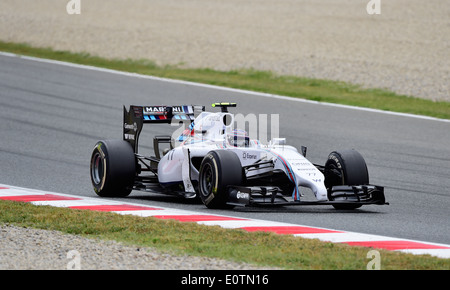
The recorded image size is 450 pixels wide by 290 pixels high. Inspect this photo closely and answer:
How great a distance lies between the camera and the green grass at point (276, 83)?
866 inches

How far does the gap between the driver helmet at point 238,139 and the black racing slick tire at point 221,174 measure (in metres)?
0.99

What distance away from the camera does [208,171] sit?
1053 centimetres

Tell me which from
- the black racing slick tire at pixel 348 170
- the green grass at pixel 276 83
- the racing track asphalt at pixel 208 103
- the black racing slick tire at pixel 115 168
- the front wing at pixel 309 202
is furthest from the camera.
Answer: the green grass at pixel 276 83

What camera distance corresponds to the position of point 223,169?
10.0 m

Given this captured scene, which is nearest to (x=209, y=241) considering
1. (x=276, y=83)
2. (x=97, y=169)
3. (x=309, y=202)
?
(x=309, y=202)

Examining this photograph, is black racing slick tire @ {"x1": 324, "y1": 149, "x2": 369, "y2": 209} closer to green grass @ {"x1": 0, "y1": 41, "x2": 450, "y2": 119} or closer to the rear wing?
the rear wing

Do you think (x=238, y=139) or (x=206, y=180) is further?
(x=238, y=139)

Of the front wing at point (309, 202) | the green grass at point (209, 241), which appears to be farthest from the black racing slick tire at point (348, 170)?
the green grass at point (209, 241)

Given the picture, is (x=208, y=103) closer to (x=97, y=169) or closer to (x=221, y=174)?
(x=97, y=169)

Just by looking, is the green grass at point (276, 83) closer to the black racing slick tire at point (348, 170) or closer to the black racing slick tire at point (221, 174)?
the black racing slick tire at point (348, 170)

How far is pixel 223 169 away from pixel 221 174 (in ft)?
0.24

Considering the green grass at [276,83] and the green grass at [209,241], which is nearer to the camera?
the green grass at [209,241]

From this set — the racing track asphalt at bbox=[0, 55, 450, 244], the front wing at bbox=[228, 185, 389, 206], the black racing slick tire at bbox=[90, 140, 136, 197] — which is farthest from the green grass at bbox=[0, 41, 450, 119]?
the black racing slick tire at bbox=[90, 140, 136, 197]

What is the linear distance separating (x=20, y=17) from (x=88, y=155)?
20.8m
